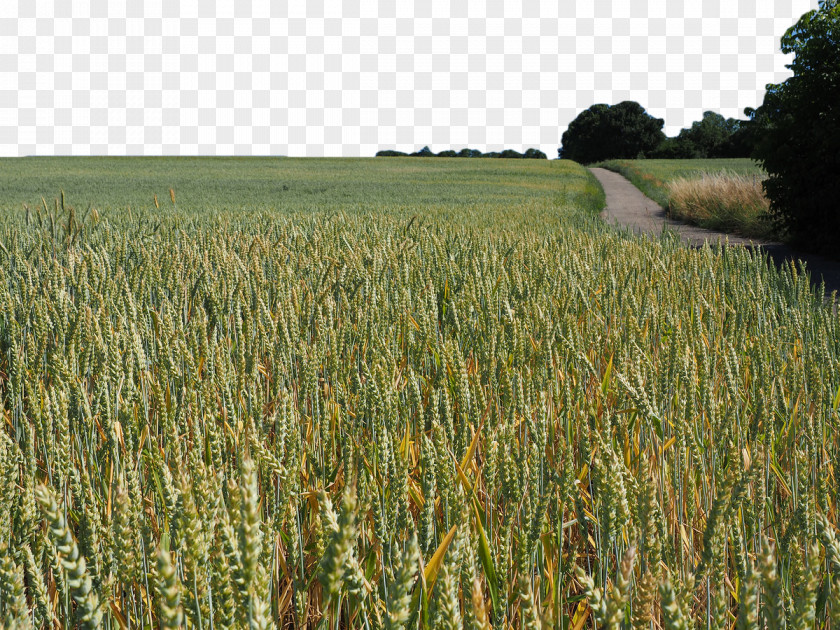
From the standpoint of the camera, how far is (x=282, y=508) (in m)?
1.11

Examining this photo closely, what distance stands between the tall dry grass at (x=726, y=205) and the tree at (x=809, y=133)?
1.18 m

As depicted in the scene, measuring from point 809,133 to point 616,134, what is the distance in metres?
70.6

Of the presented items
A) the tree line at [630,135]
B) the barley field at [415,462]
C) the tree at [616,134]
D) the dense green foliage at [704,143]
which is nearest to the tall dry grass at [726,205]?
the barley field at [415,462]

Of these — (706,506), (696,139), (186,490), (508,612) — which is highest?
(696,139)

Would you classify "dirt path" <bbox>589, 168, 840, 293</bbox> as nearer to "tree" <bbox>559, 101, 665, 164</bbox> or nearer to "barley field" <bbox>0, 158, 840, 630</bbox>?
"barley field" <bbox>0, 158, 840, 630</bbox>

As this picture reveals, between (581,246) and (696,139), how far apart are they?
75.1 m

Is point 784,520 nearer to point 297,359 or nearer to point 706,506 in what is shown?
point 706,506

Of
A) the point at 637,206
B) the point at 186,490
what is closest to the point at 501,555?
the point at 186,490

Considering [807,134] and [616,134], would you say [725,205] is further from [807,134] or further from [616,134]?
[616,134]

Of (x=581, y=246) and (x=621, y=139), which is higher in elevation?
(x=621, y=139)

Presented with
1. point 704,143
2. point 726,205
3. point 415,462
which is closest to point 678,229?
point 726,205

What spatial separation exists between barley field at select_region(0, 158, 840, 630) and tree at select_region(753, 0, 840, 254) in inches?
257

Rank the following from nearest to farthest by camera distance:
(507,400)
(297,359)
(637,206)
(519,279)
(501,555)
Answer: (501,555)
(507,400)
(297,359)
(519,279)
(637,206)

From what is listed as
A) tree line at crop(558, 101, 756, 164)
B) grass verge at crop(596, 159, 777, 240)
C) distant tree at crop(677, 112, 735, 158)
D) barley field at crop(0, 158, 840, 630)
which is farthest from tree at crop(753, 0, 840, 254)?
tree line at crop(558, 101, 756, 164)
